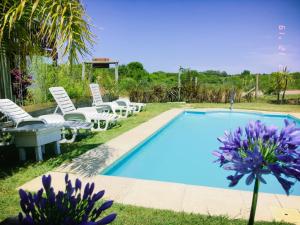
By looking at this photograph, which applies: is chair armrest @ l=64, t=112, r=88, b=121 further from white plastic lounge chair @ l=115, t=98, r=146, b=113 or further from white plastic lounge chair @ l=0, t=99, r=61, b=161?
white plastic lounge chair @ l=115, t=98, r=146, b=113

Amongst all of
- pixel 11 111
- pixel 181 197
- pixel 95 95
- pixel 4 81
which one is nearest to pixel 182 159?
pixel 181 197

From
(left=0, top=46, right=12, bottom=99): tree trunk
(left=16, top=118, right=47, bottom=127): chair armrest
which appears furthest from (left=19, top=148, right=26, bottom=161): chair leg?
(left=0, top=46, right=12, bottom=99): tree trunk

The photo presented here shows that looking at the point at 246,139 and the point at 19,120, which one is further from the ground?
the point at 246,139

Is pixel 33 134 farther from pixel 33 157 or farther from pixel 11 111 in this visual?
pixel 11 111

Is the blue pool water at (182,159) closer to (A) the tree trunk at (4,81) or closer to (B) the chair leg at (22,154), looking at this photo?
(B) the chair leg at (22,154)

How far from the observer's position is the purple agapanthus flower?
971mm

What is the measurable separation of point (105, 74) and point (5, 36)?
9.97 meters

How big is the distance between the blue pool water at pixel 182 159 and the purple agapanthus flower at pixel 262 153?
1.81 meters

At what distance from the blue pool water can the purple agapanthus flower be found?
5.93ft

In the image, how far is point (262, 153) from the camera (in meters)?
1.04

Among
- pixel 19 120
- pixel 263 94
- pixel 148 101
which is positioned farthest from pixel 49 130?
pixel 263 94

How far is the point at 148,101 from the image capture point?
1509cm

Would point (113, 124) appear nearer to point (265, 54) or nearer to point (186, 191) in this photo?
point (186, 191)

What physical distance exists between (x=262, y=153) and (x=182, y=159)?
548cm
